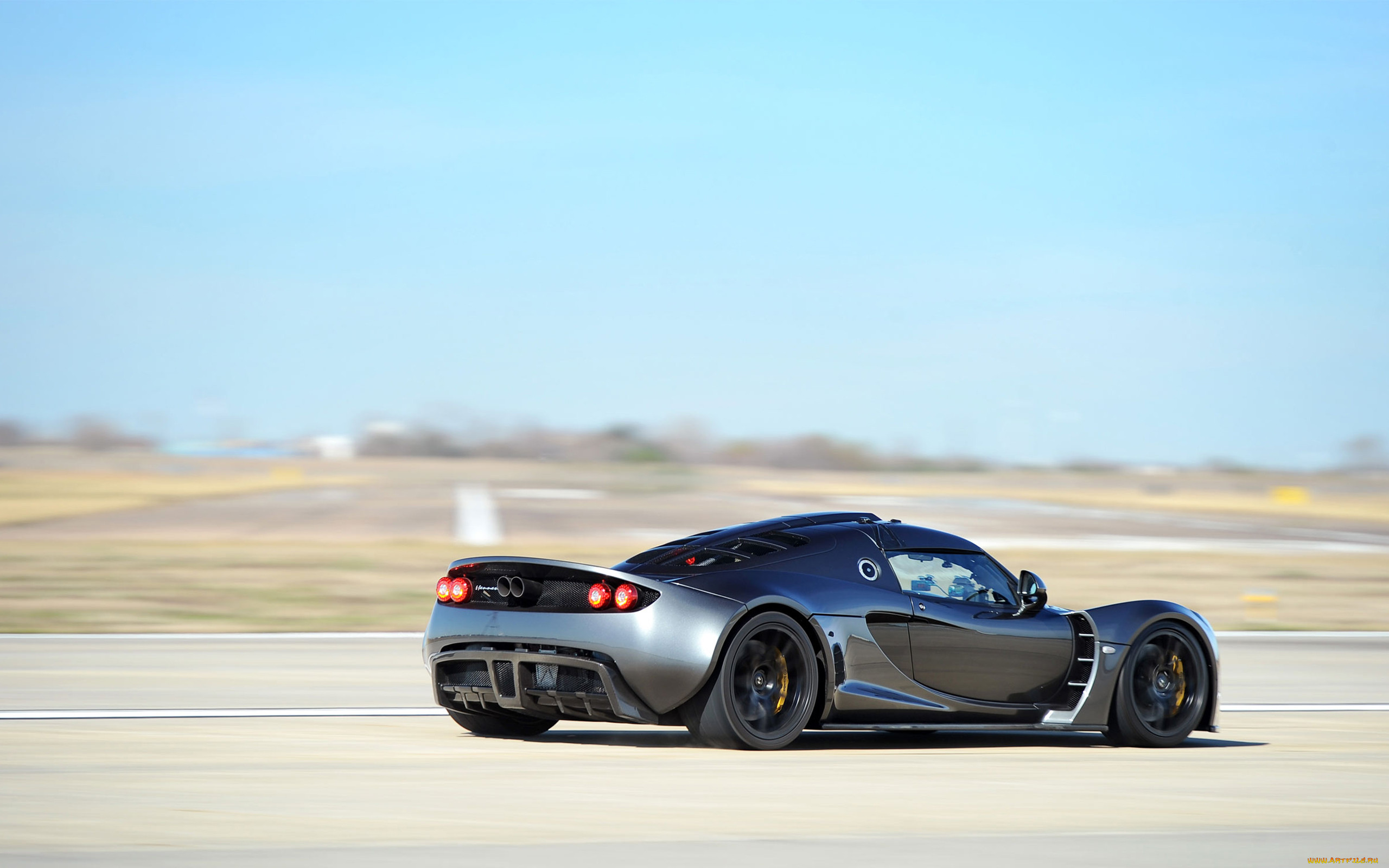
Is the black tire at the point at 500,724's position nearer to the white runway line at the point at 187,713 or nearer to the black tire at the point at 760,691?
the white runway line at the point at 187,713

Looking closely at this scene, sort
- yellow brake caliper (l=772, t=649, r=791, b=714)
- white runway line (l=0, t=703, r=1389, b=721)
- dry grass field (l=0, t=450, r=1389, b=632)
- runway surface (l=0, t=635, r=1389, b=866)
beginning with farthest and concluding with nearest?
dry grass field (l=0, t=450, r=1389, b=632) → white runway line (l=0, t=703, r=1389, b=721) → yellow brake caliper (l=772, t=649, r=791, b=714) → runway surface (l=0, t=635, r=1389, b=866)

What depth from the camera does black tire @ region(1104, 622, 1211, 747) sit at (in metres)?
8.56

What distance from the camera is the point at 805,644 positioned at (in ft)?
Result: 25.5

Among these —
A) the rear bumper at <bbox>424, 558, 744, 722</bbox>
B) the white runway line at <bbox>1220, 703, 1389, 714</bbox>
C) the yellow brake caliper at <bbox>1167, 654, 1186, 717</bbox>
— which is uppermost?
the rear bumper at <bbox>424, 558, 744, 722</bbox>

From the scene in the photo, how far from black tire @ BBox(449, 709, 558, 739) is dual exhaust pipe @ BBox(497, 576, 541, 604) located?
2.95ft

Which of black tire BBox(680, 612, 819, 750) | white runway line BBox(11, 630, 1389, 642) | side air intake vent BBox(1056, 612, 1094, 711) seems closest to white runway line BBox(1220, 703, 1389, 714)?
side air intake vent BBox(1056, 612, 1094, 711)

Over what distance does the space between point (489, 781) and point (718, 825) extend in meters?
1.34

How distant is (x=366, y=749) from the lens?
7910mm

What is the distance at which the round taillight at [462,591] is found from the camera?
8.13m

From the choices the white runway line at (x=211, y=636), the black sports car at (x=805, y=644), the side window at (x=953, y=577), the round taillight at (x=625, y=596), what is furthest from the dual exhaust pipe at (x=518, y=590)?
Result: the white runway line at (x=211, y=636)

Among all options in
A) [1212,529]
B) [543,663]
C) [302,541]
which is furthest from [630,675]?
[1212,529]

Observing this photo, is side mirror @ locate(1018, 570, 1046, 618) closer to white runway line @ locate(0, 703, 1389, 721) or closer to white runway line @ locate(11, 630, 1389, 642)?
white runway line @ locate(0, 703, 1389, 721)

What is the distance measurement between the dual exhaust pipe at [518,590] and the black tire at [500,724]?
898 millimetres

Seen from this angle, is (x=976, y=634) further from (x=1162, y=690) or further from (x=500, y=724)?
(x=500, y=724)
